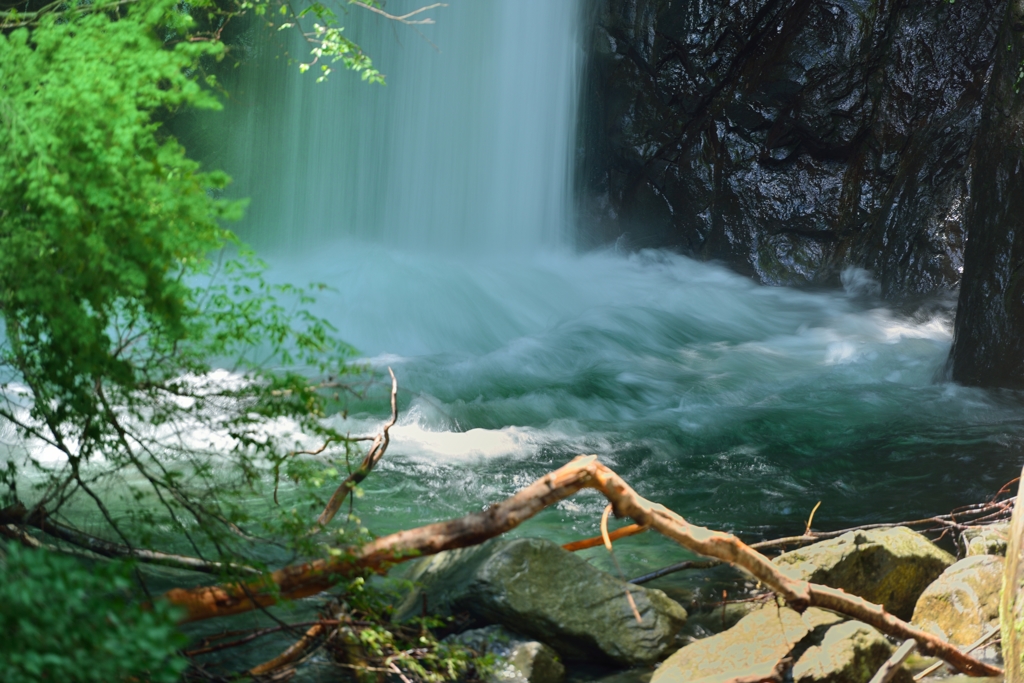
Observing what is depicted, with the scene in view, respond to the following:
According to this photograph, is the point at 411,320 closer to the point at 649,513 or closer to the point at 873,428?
the point at 873,428

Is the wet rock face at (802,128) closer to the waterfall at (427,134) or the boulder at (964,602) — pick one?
the waterfall at (427,134)

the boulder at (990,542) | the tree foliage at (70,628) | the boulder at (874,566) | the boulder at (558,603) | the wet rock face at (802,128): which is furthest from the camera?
the wet rock face at (802,128)

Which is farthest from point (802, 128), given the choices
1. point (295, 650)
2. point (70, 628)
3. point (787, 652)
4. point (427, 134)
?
point (70, 628)

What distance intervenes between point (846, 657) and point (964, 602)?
0.90 metres

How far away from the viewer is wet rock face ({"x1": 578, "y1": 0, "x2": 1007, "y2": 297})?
1192cm

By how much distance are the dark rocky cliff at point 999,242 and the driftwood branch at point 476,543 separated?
5.68 m

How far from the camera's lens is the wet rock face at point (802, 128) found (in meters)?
11.9

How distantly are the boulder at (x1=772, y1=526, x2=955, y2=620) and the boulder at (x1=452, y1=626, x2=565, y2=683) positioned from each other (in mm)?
1437

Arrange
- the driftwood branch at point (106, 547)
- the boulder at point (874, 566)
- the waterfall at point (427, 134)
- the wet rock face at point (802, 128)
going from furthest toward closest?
the waterfall at point (427, 134), the wet rock face at point (802, 128), the boulder at point (874, 566), the driftwood branch at point (106, 547)

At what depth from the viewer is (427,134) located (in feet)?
52.4

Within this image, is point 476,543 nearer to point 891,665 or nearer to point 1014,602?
point 891,665

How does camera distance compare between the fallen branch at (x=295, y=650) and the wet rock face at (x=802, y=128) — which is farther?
the wet rock face at (x=802, y=128)

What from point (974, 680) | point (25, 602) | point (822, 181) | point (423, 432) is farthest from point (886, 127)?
point (25, 602)

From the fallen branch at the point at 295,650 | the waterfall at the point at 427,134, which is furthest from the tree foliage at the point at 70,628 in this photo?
the waterfall at the point at 427,134
